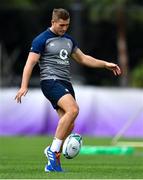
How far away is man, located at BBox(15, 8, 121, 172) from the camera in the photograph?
42.1 ft

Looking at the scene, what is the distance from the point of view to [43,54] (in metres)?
13.0

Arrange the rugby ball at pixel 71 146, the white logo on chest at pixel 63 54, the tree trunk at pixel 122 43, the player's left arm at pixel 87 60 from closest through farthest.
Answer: the rugby ball at pixel 71 146 < the white logo on chest at pixel 63 54 < the player's left arm at pixel 87 60 < the tree trunk at pixel 122 43

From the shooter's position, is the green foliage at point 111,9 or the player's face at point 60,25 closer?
the player's face at point 60,25

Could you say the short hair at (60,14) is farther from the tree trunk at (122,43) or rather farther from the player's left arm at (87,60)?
the tree trunk at (122,43)

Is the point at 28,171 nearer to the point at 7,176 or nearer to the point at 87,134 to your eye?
the point at 7,176

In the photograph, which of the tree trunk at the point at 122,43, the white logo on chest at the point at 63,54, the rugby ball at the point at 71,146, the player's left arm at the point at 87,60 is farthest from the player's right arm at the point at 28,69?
the tree trunk at the point at 122,43

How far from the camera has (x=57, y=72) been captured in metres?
13.0

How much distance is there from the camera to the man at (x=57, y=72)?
42.1ft

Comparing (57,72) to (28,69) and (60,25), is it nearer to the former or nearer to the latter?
(28,69)

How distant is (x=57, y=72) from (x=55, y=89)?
9.1 inches

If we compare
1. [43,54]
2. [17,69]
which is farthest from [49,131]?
[17,69]

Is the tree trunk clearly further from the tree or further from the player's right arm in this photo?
the player's right arm

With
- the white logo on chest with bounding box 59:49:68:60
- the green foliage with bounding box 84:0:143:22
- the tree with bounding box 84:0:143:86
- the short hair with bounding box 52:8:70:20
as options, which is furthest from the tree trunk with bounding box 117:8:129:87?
the short hair with bounding box 52:8:70:20

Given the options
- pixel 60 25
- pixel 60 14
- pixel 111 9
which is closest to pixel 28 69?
pixel 60 25
